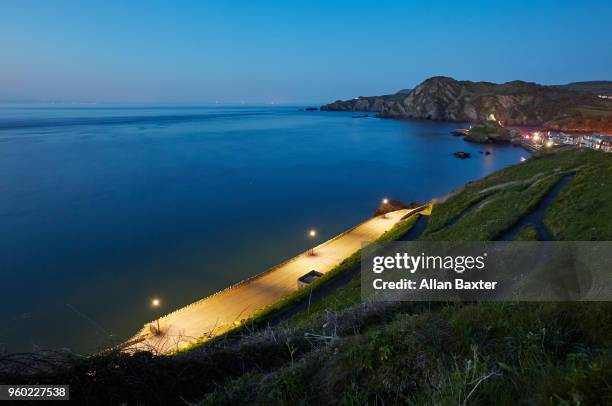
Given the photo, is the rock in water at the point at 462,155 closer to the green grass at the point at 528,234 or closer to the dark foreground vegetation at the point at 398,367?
the green grass at the point at 528,234

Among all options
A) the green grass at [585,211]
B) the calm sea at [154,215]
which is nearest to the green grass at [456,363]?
the calm sea at [154,215]

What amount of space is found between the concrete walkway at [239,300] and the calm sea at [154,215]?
4197mm

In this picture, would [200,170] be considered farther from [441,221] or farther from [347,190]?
[441,221]

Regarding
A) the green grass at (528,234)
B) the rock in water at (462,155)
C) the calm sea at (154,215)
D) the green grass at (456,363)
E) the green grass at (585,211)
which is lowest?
the calm sea at (154,215)

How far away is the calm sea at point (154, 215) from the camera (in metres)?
27.8

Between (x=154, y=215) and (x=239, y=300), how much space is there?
1196 inches

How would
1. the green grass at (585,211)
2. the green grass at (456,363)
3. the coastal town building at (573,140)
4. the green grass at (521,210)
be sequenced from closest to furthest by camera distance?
the green grass at (456,363), the green grass at (585,211), the green grass at (521,210), the coastal town building at (573,140)

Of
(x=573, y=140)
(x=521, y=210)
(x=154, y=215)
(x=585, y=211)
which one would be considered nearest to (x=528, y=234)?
(x=585, y=211)

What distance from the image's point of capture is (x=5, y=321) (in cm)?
2589

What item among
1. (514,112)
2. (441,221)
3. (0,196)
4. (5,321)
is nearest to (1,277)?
(5,321)

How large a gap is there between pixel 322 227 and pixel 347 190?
21070 mm

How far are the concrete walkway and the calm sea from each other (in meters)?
4.20

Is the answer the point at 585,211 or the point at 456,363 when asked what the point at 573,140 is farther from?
the point at 456,363

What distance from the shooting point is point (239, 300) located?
78.3 ft
